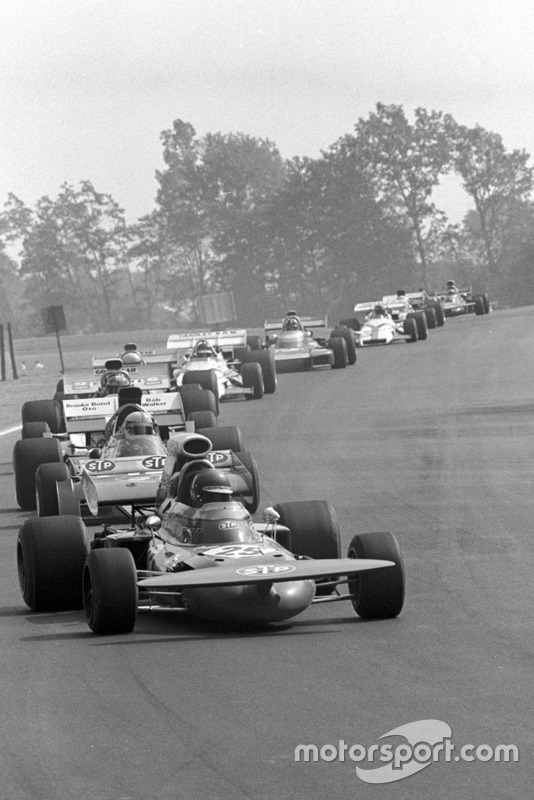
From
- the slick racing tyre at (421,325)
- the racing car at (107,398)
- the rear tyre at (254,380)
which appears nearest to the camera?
the racing car at (107,398)

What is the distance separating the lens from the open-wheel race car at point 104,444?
50.7 ft

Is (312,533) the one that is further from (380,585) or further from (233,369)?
(233,369)

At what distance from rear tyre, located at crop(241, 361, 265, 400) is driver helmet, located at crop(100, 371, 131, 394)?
10.6 m

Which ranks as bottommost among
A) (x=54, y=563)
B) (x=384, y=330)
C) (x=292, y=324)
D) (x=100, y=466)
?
(x=384, y=330)

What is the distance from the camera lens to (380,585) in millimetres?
10664

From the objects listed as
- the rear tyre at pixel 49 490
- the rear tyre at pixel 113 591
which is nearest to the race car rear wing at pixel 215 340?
the rear tyre at pixel 49 490

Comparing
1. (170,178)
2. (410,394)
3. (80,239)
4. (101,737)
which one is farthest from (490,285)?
(101,737)

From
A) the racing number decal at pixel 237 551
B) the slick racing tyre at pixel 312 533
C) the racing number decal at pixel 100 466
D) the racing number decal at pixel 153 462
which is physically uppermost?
the racing number decal at pixel 100 466

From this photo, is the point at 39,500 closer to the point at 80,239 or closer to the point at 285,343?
the point at 285,343

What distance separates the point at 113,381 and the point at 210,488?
10659 mm

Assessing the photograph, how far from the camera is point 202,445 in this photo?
41.5ft

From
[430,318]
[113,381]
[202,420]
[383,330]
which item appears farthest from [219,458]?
[430,318]

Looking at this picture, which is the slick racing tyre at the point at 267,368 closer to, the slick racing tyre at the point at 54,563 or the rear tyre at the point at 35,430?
the rear tyre at the point at 35,430

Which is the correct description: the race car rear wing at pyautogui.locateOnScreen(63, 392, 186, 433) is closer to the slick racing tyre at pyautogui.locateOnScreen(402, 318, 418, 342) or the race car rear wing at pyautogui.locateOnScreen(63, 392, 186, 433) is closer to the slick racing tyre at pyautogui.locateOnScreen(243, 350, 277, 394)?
the slick racing tyre at pyautogui.locateOnScreen(243, 350, 277, 394)
